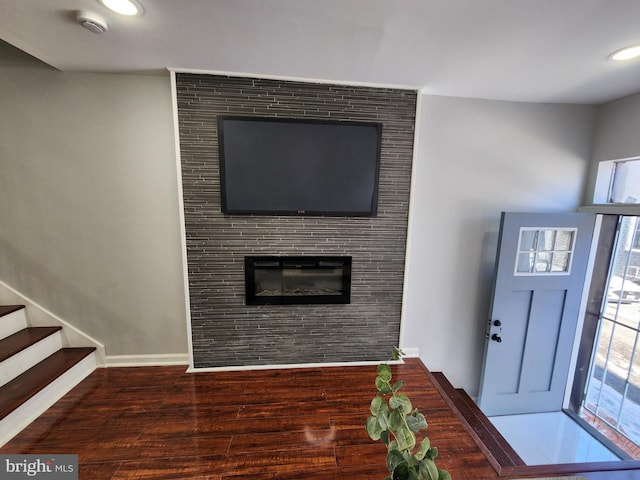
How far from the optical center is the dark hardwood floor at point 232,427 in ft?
4.48

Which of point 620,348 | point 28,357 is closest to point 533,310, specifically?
point 620,348

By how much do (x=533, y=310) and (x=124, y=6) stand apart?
11.7 ft

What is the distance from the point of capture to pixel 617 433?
2109 mm

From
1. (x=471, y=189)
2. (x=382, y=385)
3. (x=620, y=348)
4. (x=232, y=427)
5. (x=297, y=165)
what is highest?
(x=297, y=165)

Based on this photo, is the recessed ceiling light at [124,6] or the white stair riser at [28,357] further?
the white stair riser at [28,357]

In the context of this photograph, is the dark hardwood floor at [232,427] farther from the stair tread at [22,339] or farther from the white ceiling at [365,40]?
the white ceiling at [365,40]

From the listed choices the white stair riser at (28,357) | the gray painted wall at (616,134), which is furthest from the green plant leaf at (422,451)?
the gray painted wall at (616,134)

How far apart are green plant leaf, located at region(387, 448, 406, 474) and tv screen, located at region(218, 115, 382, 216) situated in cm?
160

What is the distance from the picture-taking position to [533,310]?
221 cm

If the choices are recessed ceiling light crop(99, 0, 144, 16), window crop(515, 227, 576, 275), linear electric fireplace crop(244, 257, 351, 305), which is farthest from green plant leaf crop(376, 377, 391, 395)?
window crop(515, 227, 576, 275)

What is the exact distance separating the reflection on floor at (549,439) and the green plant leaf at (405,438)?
2.20 metres

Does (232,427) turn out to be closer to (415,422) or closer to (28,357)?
(415,422)

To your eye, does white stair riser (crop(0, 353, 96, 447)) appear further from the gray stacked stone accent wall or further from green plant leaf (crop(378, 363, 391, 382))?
green plant leaf (crop(378, 363, 391, 382))

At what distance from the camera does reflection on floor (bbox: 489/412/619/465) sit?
1976mm
